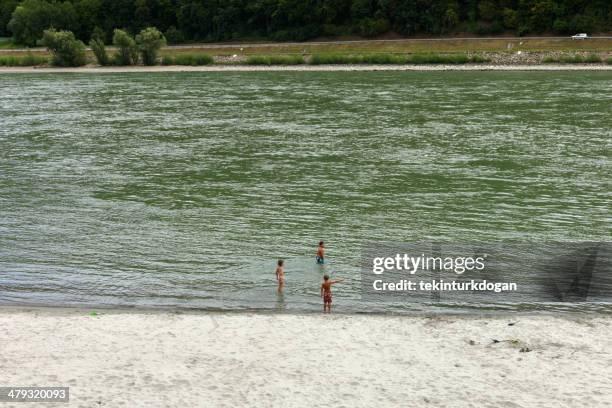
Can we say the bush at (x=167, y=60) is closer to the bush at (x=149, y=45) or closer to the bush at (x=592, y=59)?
the bush at (x=149, y=45)

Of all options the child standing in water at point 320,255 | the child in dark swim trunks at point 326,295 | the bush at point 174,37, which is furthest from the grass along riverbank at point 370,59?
the child in dark swim trunks at point 326,295

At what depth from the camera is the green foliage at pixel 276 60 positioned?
114 meters

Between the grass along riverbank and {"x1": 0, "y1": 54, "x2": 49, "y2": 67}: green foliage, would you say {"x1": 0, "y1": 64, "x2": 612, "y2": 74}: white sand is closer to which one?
the grass along riverbank

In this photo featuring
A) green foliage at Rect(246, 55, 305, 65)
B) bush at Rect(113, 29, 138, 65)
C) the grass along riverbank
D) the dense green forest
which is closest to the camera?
the grass along riverbank

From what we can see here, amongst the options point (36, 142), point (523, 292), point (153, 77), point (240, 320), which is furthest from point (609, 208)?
point (153, 77)

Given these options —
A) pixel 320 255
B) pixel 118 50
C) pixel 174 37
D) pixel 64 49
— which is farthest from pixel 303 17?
pixel 320 255

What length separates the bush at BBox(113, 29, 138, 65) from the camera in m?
119

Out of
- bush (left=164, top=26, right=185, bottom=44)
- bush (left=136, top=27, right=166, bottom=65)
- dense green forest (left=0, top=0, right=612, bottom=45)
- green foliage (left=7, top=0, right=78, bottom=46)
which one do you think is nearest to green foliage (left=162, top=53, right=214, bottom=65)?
bush (left=136, top=27, right=166, bottom=65)

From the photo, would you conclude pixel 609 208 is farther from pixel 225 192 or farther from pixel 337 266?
pixel 225 192

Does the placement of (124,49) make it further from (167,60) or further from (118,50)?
(167,60)

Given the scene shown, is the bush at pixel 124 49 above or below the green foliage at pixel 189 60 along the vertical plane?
above

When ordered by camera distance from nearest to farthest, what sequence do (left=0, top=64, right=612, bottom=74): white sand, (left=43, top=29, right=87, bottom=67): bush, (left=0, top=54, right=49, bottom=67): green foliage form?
(left=0, top=64, right=612, bottom=74): white sand < (left=43, top=29, right=87, bottom=67): bush < (left=0, top=54, right=49, bottom=67): green foliage

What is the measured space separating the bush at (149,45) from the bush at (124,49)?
1.06 metres

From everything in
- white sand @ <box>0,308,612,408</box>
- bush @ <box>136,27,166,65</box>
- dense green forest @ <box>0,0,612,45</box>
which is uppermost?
dense green forest @ <box>0,0,612,45</box>
